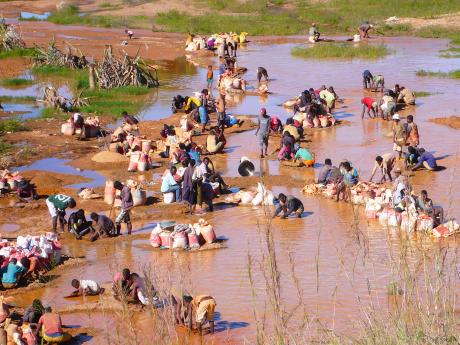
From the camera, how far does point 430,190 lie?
1712 centimetres

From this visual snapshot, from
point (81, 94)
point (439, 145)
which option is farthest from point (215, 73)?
Answer: point (439, 145)

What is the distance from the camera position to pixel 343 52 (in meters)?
Answer: 36.4

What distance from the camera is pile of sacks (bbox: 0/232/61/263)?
13227mm

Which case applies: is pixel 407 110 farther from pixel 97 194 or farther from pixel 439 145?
pixel 97 194

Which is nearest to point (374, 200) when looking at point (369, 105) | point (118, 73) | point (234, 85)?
point (369, 105)

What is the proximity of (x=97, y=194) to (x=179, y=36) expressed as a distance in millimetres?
28567

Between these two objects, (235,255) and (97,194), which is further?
(97,194)

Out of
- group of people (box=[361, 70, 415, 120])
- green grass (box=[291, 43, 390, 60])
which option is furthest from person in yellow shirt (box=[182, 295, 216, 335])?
green grass (box=[291, 43, 390, 60])

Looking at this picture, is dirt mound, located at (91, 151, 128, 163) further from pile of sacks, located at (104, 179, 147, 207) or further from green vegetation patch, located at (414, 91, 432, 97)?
green vegetation patch, located at (414, 91, 432, 97)

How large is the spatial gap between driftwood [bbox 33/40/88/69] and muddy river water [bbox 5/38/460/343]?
11.9ft

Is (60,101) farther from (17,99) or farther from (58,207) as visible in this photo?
(58,207)

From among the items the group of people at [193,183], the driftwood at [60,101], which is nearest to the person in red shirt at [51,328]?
the group of people at [193,183]

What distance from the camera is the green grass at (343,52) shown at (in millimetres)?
35906

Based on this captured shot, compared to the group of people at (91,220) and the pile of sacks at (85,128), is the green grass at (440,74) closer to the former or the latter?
the pile of sacks at (85,128)
